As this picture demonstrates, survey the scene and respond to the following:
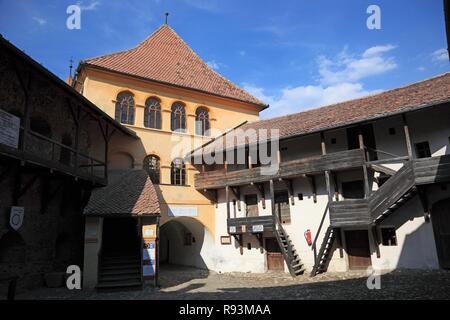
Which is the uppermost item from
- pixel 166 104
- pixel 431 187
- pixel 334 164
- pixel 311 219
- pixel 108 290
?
pixel 166 104

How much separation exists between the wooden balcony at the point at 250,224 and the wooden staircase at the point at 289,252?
459mm

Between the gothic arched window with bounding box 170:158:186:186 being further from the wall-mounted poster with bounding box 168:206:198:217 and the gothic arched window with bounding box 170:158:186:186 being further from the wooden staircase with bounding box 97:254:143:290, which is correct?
the wooden staircase with bounding box 97:254:143:290

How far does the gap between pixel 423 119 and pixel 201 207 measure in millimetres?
12360

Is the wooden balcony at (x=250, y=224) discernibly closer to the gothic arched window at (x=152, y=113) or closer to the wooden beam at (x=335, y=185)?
the wooden beam at (x=335, y=185)

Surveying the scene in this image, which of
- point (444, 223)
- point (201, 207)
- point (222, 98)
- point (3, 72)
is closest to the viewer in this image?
point (3, 72)

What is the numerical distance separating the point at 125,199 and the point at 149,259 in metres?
2.76

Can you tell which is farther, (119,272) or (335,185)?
(335,185)

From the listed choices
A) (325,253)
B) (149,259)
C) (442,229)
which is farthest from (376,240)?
(149,259)

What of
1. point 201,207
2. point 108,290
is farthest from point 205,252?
point 108,290

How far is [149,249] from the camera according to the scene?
1348 centimetres

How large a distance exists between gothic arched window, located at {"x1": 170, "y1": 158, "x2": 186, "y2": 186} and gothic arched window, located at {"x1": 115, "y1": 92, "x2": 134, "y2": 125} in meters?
3.48

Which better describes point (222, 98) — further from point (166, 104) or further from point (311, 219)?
point (311, 219)

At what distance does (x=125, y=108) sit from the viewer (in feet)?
63.3

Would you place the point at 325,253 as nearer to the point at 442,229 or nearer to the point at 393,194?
the point at 393,194
